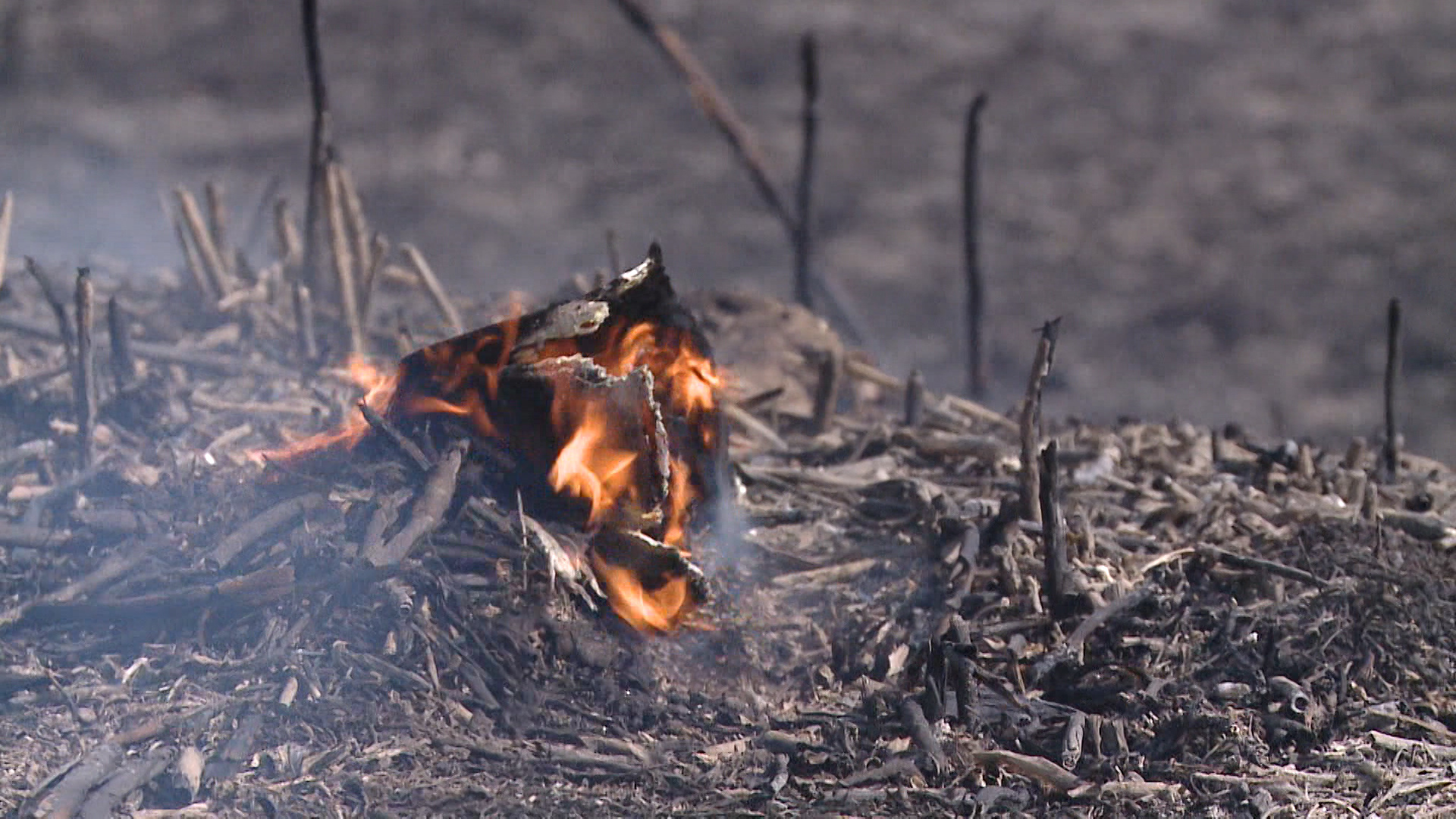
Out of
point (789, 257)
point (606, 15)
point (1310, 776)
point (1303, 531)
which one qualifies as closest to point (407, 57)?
point (606, 15)

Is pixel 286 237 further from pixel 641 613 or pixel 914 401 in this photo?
pixel 641 613

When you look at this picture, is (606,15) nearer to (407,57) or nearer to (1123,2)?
(407,57)

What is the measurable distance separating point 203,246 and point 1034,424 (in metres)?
4.79

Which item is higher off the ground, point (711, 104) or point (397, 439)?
point (711, 104)

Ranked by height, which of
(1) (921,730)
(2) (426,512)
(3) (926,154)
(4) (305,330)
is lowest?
(1) (921,730)

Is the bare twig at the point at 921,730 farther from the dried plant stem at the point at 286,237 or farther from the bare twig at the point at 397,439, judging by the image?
the dried plant stem at the point at 286,237

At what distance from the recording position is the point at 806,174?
9461mm

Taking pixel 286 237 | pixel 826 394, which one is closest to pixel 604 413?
pixel 826 394

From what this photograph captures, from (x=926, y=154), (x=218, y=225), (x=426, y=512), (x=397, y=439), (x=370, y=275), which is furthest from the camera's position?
(x=926, y=154)

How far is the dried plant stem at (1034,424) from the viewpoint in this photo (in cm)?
514

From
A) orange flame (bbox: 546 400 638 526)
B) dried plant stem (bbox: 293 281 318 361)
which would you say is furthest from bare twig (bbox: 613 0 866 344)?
orange flame (bbox: 546 400 638 526)

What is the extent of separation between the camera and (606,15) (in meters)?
14.4

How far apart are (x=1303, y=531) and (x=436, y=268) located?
852cm

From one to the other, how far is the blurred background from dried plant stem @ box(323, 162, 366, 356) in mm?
4438
